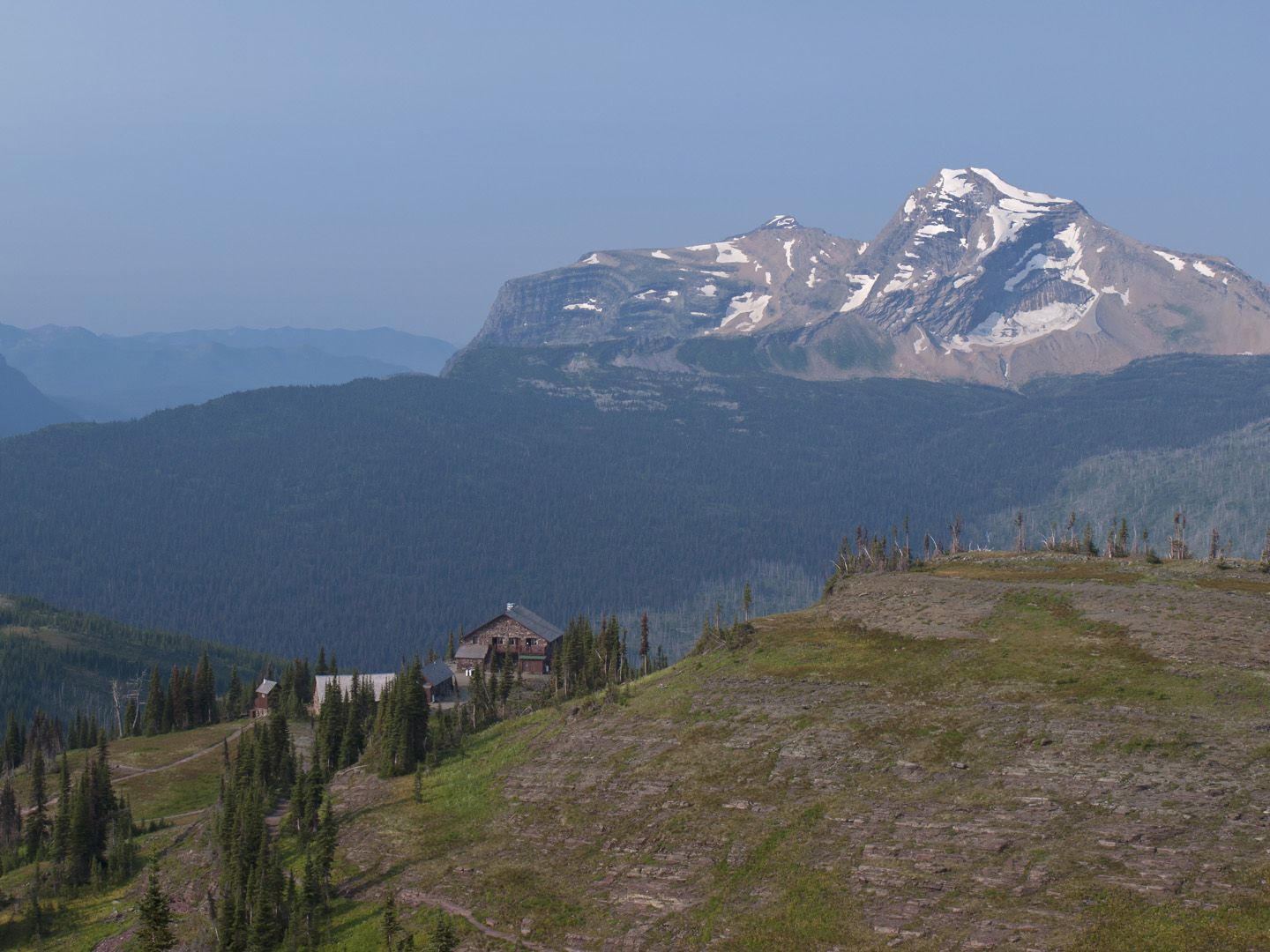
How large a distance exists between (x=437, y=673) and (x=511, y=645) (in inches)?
644

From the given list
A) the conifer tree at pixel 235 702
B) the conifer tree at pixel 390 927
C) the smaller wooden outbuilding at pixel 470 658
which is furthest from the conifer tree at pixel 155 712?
the conifer tree at pixel 390 927

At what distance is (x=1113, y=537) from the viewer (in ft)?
454

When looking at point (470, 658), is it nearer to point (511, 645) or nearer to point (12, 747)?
point (511, 645)

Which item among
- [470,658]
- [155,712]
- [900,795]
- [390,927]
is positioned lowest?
[155,712]

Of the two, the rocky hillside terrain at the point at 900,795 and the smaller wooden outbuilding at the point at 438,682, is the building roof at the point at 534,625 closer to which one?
the smaller wooden outbuilding at the point at 438,682

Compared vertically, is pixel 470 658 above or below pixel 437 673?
below

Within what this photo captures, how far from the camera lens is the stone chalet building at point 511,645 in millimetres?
143875

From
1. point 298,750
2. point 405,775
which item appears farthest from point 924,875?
point 298,750

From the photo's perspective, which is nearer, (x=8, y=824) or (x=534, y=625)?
(x=8, y=824)

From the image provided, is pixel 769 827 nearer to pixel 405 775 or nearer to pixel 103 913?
pixel 405 775

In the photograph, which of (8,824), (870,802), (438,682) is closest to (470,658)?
(438,682)

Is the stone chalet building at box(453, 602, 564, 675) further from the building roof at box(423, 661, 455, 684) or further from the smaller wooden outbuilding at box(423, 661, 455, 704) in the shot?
the smaller wooden outbuilding at box(423, 661, 455, 704)

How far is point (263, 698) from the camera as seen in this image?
15662cm

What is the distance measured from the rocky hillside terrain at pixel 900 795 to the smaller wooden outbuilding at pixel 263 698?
63.0 m
